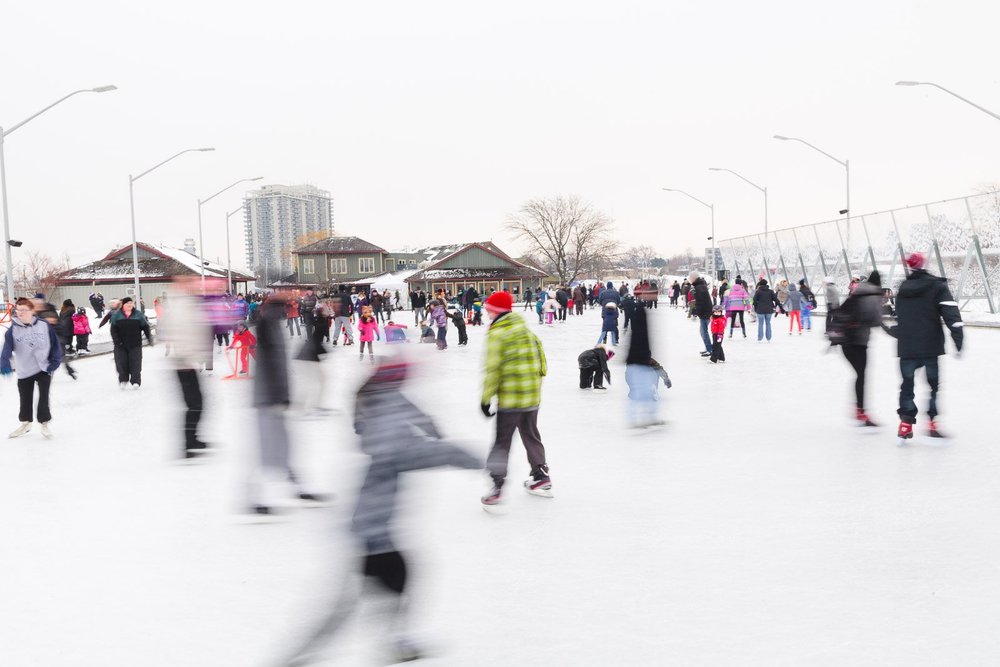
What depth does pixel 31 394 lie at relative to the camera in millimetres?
8820

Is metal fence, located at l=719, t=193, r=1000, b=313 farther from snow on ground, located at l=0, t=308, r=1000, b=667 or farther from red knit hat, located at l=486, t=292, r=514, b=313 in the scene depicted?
red knit hat, located at l=486, t=292, r=514, b=313

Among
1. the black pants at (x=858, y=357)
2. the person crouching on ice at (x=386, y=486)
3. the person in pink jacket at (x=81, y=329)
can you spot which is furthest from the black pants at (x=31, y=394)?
the person in pink jacket at (x=81, y=329)

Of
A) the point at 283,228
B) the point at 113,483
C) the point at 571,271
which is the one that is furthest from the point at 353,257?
the point at 283,228

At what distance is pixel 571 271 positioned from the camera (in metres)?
93.6

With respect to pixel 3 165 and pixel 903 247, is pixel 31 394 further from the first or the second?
pixel 903 247

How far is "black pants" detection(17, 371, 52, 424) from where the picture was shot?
859 cm

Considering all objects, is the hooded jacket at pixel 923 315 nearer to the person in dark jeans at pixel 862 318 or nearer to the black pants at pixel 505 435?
A: the person in dark jeans at pixel 862 318

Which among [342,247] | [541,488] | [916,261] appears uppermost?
[342,247]

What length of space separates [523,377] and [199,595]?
251 centimetres

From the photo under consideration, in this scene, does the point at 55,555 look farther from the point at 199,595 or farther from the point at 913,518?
the point at 913,518

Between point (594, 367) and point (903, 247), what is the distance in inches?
836

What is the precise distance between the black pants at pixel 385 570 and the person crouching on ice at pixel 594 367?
8742 mm

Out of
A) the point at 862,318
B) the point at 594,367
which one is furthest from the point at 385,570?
the point at 594,367

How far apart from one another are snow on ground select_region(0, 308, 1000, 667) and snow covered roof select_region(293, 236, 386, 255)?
236 feet
